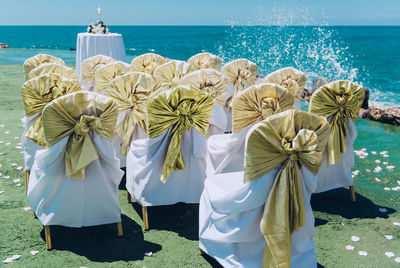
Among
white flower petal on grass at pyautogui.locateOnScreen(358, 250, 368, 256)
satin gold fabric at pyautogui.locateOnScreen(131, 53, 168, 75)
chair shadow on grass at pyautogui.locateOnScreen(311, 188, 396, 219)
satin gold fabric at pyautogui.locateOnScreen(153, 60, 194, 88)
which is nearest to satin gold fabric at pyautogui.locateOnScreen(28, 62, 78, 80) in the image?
satin gold fabric at pyautogui.locateOnScreen(153, 60, 194, 88)

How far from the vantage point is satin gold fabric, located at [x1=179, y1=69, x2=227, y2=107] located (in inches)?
158

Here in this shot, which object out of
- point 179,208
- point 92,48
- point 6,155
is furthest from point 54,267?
point 92,48

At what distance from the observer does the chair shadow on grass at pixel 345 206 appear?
362 cm

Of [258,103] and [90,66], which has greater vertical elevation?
[90,66]

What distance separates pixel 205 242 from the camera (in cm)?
279

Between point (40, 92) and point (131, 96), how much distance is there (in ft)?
2.70

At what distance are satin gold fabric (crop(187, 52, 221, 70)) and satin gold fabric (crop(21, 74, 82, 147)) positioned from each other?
246 centimetres

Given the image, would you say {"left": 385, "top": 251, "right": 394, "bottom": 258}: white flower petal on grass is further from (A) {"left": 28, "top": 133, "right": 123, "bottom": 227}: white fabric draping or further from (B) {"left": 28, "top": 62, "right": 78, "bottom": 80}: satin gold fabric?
(B) {"left": 28, "top": 62, "right": 78, "bottom": 80}: satin gold fabric

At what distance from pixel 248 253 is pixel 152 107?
136cm

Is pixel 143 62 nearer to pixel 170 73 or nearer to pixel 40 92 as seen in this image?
pixel 170 73

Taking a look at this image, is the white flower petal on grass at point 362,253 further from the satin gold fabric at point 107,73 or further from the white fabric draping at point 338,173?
the satin gold fabric at point 107,73

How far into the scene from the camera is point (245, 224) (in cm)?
245

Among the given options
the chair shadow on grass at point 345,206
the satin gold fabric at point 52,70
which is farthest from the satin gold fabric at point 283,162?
the satin gold fabric at point 52,70

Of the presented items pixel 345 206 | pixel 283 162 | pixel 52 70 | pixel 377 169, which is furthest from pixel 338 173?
pixel 52 70
